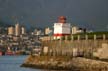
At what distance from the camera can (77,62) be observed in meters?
63.2

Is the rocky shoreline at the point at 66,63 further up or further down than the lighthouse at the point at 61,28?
further down

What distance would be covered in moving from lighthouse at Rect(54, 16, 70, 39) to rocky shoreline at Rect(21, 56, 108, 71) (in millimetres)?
4493

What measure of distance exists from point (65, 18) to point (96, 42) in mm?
14187

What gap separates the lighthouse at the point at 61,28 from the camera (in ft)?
252

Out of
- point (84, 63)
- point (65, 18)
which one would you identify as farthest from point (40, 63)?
point (84, 63)

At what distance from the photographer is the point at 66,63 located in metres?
66.6

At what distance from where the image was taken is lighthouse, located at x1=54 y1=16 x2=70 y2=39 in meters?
76.9

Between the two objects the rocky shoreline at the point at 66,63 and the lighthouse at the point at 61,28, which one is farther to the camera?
the lighthouse at the point at 61,28

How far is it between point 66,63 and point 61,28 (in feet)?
36.5

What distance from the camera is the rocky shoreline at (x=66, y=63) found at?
60.0 metres

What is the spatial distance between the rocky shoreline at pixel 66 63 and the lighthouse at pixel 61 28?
4.49 meters

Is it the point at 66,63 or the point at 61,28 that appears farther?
the point at 61,28

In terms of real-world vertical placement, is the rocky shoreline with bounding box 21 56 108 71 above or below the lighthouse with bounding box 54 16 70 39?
below

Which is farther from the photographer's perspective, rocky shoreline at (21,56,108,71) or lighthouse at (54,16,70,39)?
lighthouse at (54,16,70,39)
